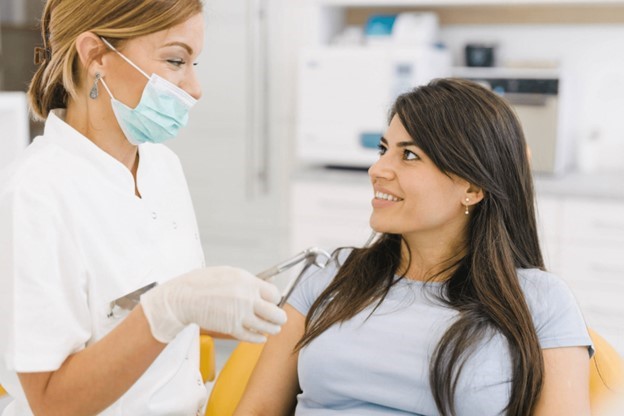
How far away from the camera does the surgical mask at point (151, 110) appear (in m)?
1.29

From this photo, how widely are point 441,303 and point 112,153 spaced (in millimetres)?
698

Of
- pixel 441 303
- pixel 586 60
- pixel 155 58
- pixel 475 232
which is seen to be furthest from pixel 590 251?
pixel 155 58

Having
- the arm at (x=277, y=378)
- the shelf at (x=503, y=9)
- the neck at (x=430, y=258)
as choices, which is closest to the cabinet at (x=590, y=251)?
the shelf at (x=503, y=9)

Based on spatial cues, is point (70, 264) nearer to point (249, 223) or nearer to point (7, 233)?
point (7, 233)

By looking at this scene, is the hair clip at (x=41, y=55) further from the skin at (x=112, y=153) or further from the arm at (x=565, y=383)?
the arm at (x=565, y=383)

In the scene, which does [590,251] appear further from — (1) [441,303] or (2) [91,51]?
(2) [91,51]

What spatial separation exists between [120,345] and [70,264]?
0.18 metres

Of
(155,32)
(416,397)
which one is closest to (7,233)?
(155,32)

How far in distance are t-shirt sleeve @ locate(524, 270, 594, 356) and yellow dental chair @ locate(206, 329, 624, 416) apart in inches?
3.9

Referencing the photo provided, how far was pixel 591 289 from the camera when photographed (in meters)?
3.00

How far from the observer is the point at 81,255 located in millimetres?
1195

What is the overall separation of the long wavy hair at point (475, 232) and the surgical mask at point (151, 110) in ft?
1.63

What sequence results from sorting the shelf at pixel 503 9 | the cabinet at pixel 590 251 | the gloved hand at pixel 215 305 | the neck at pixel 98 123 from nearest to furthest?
the gloved hand at pixel 215 305 < the neck at pixel 98 123 < the cabinet at pixel 590 251 < the shelf at pixel 503 9

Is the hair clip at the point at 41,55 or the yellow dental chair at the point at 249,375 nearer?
the hair clip at the point at 41,55
